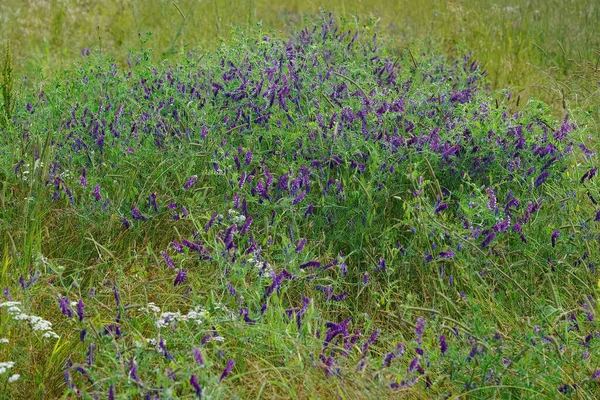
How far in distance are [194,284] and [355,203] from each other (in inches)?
31.3

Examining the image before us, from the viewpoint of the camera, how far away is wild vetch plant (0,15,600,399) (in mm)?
2355

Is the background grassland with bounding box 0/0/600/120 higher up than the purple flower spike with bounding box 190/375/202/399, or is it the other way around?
the purple flower spike with bounding box 190/375/202/399

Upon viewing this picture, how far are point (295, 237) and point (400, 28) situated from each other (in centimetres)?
449

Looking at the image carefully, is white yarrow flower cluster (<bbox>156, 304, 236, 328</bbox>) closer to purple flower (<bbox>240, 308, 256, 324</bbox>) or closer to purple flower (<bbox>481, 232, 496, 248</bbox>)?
purple flower (<bbox>240, 308, 256, 324</bbox>)

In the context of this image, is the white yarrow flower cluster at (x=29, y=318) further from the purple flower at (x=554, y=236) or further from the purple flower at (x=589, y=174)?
the purple flower at (x=589, y=174)

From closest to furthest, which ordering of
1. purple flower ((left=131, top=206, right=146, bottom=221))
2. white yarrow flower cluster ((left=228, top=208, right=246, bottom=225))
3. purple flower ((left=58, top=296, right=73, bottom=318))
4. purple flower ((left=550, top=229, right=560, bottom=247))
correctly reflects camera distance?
1. purple flower ((left=58, top=296, right=73, bottom=318))
2. white yarrow flower cluster ((left=228, top=208, right=246, bottom=225))
3. purple flower ((left=550, top=229, right=560, bottom=247))
4. purple flower ((left=131, top=206, right=146, bottom=221))

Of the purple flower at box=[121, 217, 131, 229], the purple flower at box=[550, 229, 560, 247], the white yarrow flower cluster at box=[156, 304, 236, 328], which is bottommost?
the purple flower at box=[121, 217, 131, 229]

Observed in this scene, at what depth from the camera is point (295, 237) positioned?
3.23 m

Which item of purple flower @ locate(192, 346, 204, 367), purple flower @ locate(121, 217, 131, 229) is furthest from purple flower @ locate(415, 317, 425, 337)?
purple flower @ locate(121, 217, 131, 229)

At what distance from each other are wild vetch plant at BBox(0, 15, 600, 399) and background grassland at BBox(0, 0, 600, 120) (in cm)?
211

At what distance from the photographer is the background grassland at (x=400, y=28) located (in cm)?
626

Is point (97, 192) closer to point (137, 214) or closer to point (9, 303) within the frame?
point (137, 214)

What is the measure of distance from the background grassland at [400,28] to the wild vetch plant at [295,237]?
2.11 meters

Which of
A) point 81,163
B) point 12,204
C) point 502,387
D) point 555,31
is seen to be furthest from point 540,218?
point 555,31
